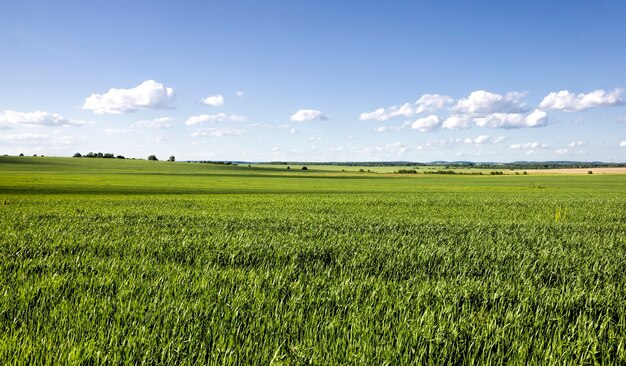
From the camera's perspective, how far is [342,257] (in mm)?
9164

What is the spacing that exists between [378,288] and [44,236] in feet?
32.6

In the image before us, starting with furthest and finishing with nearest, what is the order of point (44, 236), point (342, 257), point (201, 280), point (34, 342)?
point (44, 236) → point (342, 257) → point (201, 280) → point (34, 342)

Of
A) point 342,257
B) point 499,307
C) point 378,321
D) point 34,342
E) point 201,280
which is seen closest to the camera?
point 34,342

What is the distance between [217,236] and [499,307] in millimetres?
7926

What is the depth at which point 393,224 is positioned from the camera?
625 inches

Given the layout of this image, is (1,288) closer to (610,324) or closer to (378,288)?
(378,288)

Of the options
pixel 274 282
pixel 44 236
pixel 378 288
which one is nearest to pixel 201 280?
pixel 274 282

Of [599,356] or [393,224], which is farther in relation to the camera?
[393,224]

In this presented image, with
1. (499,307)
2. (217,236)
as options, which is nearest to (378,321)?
(499,307)

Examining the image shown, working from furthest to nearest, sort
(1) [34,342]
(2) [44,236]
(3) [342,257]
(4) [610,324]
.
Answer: (2) [44,236], (3) [342,257], (4) [610,324], (1) [34,342]

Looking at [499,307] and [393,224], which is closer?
[499,307]

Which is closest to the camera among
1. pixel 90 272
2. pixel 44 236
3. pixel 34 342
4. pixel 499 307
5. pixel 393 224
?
pixel 34 342

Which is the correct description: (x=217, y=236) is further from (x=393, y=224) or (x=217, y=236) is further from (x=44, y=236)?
(x=393, y=224)

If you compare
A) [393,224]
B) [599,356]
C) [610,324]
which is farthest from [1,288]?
[393,224]
